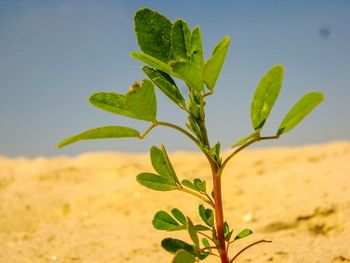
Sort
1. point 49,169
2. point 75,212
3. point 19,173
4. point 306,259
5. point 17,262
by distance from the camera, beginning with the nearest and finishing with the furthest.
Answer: point 306,259 → point 17,262 → point 75,212 → point 19,173 → point 49,169

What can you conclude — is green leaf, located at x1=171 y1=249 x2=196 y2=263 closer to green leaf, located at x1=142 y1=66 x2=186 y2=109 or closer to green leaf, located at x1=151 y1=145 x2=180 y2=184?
green leaf, located at x1=151 y1=145 x2=180 y2=184

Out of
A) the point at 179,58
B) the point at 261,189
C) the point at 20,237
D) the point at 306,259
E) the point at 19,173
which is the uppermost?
the point at 19,173

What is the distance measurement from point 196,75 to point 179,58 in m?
0.18

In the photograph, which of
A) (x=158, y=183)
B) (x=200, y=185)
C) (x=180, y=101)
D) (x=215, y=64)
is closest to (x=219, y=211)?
(x=200, y=185)

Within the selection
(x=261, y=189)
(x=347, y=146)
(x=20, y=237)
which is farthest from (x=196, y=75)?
(x=347, y=146)

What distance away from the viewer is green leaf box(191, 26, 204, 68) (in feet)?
3.66

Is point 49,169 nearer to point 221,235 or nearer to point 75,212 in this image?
point 75,212

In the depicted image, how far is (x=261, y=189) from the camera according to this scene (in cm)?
407

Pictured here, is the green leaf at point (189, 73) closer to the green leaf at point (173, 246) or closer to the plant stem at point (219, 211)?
the plant stem at point (219, 211)

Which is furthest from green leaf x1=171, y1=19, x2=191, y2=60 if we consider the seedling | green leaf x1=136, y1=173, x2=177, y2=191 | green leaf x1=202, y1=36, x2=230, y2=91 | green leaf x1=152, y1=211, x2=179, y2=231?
green leaf x1=152, y1=211, x2=179, y2=231

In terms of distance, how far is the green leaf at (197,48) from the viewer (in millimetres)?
1116

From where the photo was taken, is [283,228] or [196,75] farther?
[283,228]

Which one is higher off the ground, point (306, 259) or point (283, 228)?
point (283, 228)

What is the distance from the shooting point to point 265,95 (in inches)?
45.1
